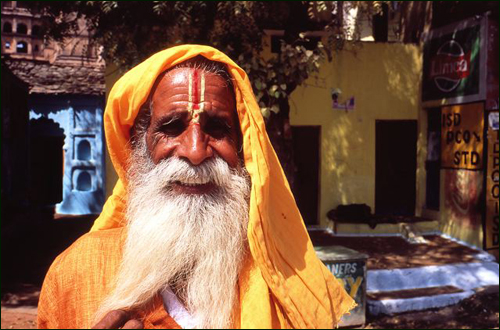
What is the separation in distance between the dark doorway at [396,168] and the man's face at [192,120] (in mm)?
9627

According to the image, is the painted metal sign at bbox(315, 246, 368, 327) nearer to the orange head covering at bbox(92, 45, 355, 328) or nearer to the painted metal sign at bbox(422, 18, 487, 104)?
the orange head covering at bbox(92, 45, 355, 328)

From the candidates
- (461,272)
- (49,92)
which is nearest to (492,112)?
(461,272)

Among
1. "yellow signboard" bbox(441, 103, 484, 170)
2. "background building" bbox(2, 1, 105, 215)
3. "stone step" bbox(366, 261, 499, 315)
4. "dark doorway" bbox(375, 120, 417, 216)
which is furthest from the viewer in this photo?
"background building" bbox(2, 1, 105, 215)

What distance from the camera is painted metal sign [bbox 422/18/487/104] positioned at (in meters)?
8.71

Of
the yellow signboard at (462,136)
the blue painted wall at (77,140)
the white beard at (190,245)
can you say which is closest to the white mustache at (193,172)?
the white beard at (190,245)

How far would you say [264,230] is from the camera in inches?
63.8

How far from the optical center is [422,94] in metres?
10.6

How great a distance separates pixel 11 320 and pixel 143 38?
381cm

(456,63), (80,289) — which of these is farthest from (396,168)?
(80,289)

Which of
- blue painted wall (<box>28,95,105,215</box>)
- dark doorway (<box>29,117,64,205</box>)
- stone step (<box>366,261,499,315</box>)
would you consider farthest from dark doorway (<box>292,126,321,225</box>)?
dark doorway (<box>29,117,64,205</box>)

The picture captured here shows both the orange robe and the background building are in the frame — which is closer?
the orange robe

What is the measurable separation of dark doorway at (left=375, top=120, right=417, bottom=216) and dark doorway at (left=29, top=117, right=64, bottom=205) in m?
8.19

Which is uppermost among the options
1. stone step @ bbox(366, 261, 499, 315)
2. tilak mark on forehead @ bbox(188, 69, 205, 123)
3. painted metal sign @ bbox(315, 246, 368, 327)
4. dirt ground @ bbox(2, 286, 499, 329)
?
tilak mark on forehead @ bbox(188, 69, 205, 123)

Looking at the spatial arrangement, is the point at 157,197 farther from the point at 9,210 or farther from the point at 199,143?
the point at 9,210
